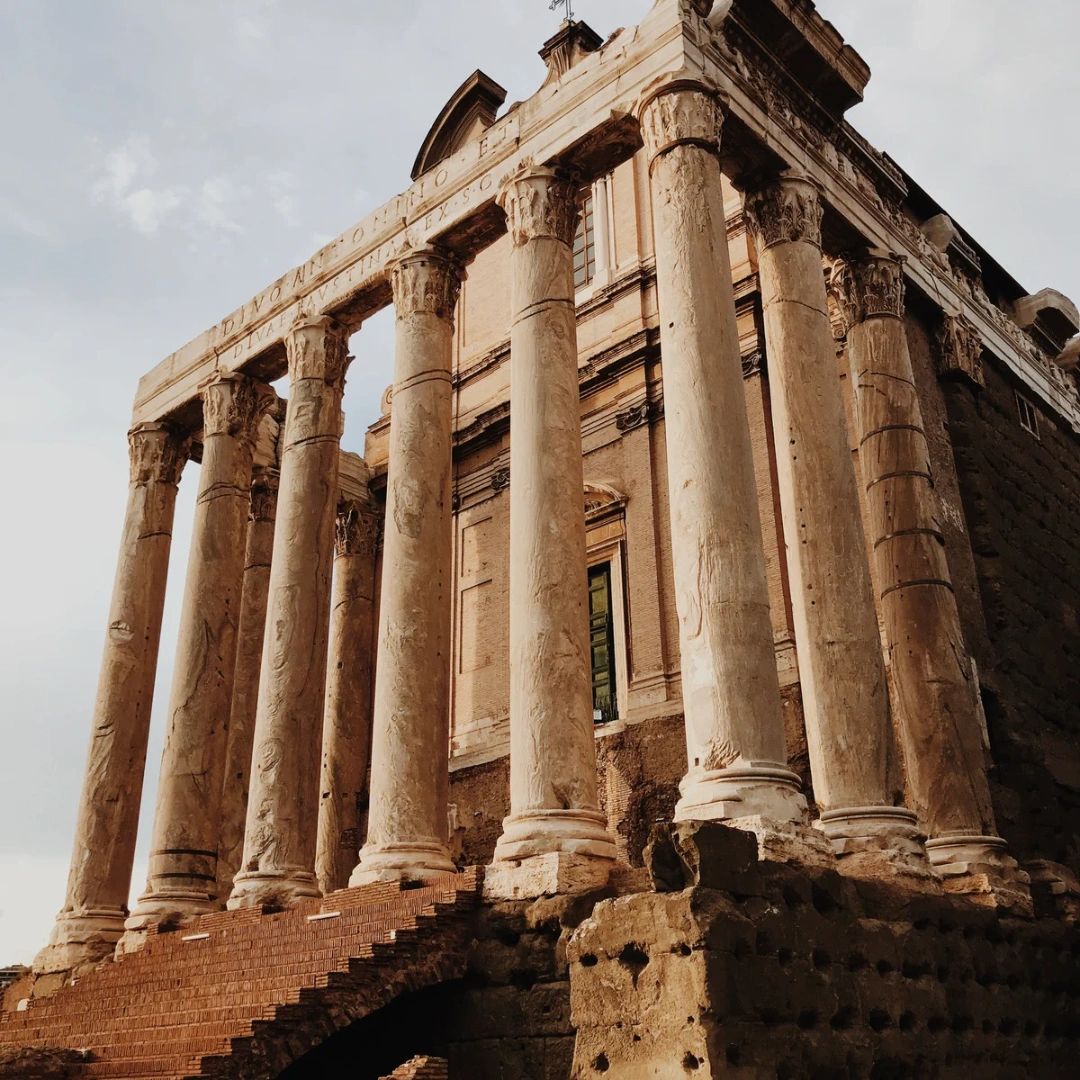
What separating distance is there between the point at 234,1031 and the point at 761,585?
540cm

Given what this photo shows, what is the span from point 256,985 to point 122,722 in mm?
6620

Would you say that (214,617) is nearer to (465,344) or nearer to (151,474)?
(151,474)

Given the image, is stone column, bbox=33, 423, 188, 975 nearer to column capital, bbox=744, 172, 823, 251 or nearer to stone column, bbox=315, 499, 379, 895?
stone column, bbox=315, 499, 379, 895

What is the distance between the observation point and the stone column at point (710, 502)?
919cm

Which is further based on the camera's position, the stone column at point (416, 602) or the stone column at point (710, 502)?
the stone column at point (416, 602)

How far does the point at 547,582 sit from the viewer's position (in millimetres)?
10938

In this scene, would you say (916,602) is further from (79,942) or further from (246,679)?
(79,942)

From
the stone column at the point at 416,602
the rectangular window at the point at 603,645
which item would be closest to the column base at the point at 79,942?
the stone column at the point at 416,602

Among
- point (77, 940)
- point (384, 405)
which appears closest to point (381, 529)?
point (384, 405)

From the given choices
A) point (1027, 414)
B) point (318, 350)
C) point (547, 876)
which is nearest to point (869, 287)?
point (1027, 414)

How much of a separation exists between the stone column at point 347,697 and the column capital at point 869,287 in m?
9.13

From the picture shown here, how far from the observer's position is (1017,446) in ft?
54.0

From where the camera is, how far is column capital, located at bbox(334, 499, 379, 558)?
19.9m

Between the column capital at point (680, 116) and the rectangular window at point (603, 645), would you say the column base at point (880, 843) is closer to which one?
the rectangular window at point (603, 645)
